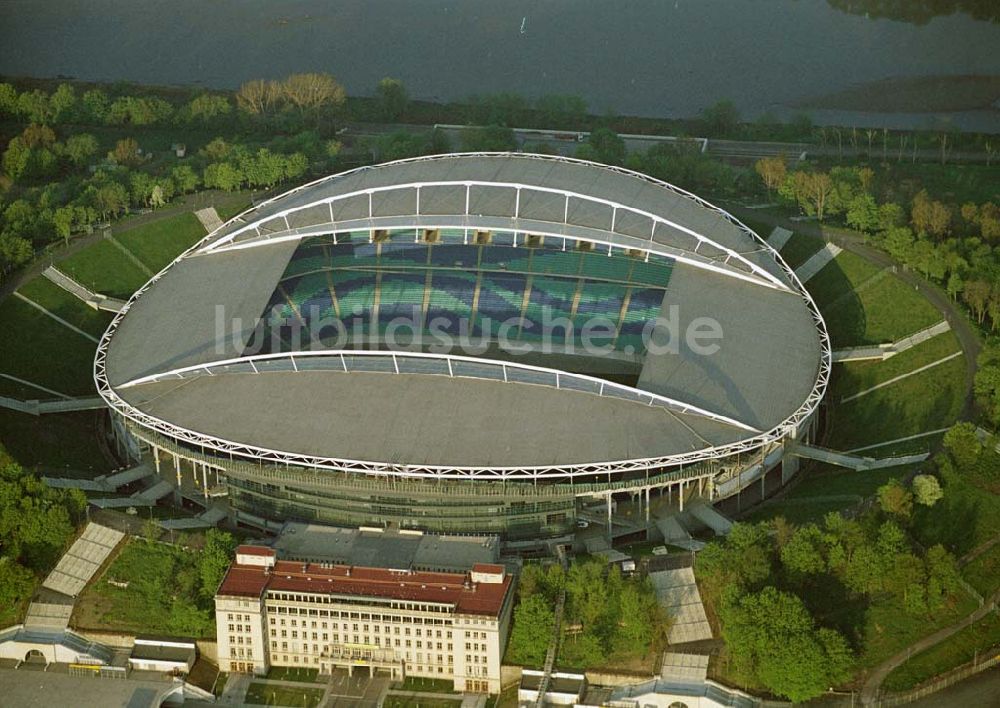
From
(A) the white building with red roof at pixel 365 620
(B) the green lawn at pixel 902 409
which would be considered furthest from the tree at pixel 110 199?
(B) the green lawn at pixel 902 409

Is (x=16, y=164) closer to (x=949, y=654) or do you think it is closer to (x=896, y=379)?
(x=896, y=379)

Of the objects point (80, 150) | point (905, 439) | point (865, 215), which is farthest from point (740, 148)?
point (80, 150)

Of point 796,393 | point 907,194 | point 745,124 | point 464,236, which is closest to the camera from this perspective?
point 796,393

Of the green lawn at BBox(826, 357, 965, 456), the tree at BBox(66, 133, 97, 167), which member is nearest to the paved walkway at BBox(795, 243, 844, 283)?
the green lawn at BBox(826, 357, 965, 456)

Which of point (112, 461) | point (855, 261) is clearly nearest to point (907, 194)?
point (855, 261)

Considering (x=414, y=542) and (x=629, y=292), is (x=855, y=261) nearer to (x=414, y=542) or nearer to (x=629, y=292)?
(x=629, y=292)
